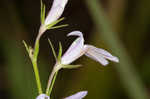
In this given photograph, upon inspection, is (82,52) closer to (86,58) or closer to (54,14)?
(54,14)

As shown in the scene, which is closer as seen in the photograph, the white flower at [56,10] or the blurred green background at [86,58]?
the white flower at [56,10]

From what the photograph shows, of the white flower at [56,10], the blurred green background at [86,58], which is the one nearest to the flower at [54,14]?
the white flower at [56,10]

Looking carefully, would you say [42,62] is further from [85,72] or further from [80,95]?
[80,95]

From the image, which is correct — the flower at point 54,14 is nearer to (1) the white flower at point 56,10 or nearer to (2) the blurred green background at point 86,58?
(1) the white flower at point 56,10

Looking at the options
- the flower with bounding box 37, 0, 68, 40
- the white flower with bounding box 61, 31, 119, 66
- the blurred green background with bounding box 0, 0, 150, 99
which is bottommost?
the blurred green background with bounding box 0, 0, 150, 99

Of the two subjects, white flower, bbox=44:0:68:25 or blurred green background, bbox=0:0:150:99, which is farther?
blurred green background, bbox=0:0:150:99

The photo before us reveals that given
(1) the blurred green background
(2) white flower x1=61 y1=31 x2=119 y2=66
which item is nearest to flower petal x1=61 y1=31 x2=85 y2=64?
(2) white flower x1=61 y1=31 x2=119 y2=66

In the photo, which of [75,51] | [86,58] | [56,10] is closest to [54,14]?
[56,10]

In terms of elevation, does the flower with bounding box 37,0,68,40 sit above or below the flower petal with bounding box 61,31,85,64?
above

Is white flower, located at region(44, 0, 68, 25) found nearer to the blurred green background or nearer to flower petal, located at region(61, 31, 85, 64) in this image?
flower petal, located at region(61, 31, 85, 64)
